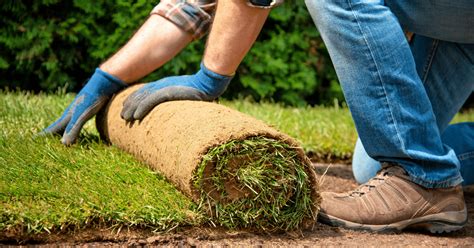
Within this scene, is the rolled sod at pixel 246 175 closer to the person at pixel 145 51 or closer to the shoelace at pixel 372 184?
the shoelace at pixel 372 184

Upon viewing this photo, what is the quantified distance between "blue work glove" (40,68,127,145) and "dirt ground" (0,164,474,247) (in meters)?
1.03

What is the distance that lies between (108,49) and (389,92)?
12.9 ft

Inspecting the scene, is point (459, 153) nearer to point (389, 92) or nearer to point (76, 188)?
point (389, 92)

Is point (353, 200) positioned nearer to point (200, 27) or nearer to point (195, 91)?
point (195, 91)

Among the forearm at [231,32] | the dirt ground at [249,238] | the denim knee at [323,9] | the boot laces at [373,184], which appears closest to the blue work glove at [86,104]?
the forearm at [231,32]

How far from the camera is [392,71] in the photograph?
7.45 ft

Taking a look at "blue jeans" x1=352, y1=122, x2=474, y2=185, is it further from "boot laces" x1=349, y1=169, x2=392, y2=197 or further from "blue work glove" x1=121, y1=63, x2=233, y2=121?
"blue work glove" x1=121, y1=63, x2=233, y2=121

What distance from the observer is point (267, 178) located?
2252 millimetres

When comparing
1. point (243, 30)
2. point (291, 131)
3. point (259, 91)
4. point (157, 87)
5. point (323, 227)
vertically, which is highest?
point (243, 30)

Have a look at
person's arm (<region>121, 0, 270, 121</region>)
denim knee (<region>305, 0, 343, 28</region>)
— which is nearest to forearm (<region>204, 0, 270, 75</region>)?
person's arm (<region>121, 0, 270, 121</region>)

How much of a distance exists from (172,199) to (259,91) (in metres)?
3.77

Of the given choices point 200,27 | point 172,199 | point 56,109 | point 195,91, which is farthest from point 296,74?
point 172,199

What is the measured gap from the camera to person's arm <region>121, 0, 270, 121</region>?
97.0 inches

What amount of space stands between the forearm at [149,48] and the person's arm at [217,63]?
26cm
